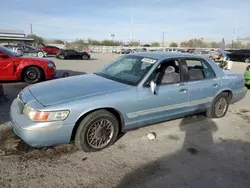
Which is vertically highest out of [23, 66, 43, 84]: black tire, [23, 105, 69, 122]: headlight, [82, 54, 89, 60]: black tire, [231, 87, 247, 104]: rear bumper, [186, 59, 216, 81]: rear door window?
[82, 54, 89, 60]: black tire

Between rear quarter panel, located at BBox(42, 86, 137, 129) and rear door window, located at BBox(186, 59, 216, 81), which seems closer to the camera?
rear quarter panel, located at BBox(42, 86, 137, 129)

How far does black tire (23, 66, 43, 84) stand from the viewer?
26.5 feet

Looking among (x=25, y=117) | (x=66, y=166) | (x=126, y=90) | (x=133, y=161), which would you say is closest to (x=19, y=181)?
(x=66, y=166)

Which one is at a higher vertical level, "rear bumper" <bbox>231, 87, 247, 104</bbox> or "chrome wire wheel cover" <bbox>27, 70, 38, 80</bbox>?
"chrome wire wheel cover" <bbox>27, 70, 38, 80</bbox>

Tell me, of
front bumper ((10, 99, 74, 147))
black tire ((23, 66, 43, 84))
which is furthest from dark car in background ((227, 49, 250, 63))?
front bumper ((10, 99, 74, 147))

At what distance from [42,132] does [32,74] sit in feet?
18.8

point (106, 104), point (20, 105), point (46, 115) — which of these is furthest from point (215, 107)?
point (20, 105)

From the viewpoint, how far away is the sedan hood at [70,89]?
3291 millimetres

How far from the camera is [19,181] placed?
8.93ft

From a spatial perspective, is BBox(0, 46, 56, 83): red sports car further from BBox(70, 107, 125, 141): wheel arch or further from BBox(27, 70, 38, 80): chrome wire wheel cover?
BBox(70, 107, 125, 141): wheel arch

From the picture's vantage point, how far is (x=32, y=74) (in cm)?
816

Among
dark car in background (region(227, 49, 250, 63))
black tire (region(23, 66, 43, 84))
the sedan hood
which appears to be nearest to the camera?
the sedan hood

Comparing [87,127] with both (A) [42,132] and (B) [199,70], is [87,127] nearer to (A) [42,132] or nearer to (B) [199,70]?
(A) [42,132]

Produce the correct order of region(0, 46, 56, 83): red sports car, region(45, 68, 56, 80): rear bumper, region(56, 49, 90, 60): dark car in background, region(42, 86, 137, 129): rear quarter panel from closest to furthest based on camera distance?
region(42, 86, 137, 129): rear quarter panel → region(0, 46, 56, 83): red sports car → region(45, 68, 56, 80): rear bumper → region(56, 49, 90, 60): dark car in background
